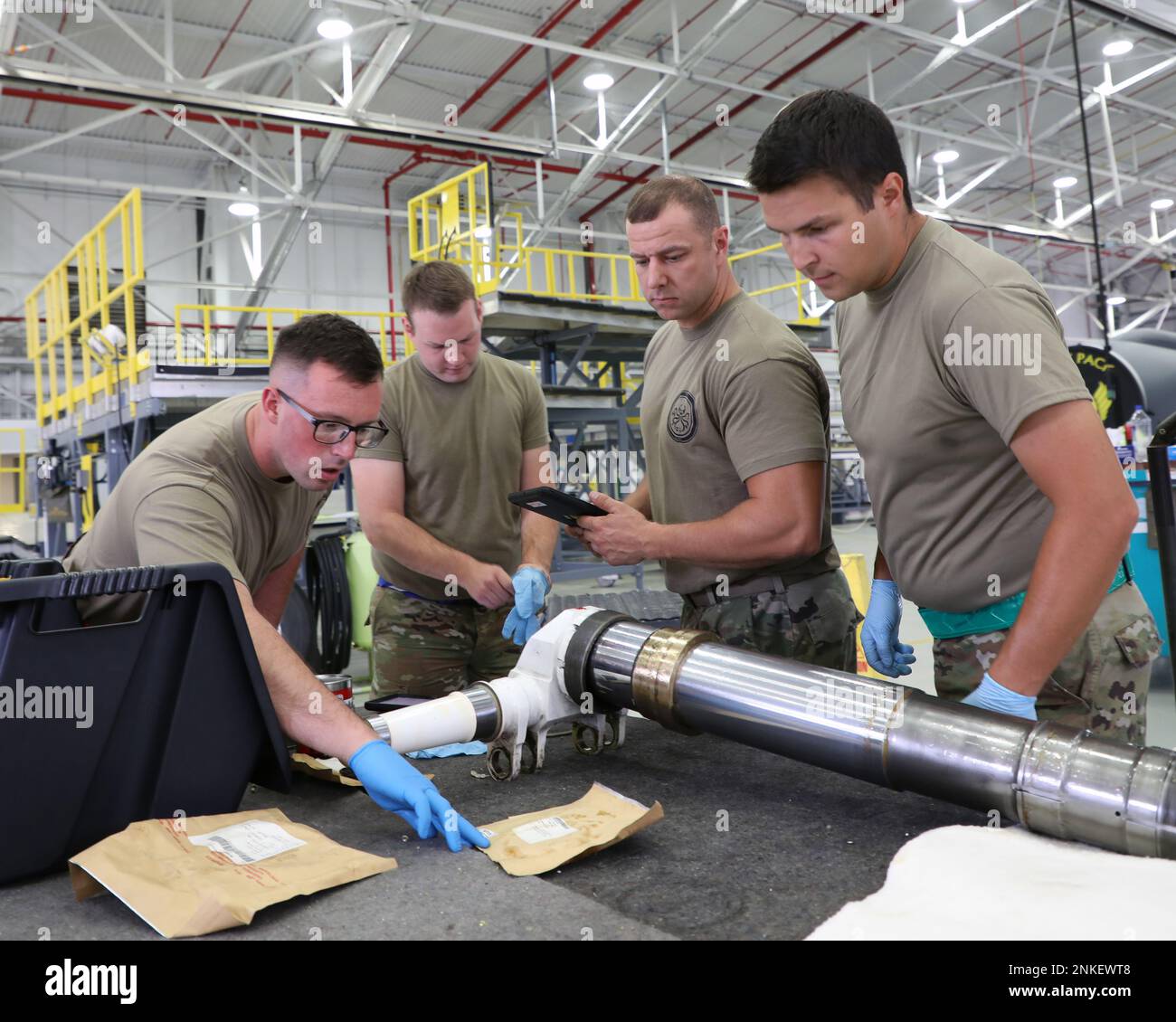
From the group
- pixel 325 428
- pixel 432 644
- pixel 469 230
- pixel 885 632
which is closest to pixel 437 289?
pixel 325 428

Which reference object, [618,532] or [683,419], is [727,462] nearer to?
[683,419]

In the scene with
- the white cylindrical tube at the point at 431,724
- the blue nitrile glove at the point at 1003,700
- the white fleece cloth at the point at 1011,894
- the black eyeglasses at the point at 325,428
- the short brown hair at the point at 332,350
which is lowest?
the white fleece cloth at the point at 1011,894

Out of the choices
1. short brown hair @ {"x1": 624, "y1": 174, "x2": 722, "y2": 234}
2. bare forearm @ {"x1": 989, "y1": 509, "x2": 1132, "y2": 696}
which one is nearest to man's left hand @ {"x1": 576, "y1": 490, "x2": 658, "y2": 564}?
short brown hair @ {"x1": 624, "y1": 174, "x2": 722, "y2": 234}

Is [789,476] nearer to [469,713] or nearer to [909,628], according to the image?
[469,713]

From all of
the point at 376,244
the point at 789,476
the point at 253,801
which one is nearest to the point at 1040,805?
the point at 789,476

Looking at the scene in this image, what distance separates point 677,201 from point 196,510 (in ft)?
3.04

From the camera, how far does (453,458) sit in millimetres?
1992

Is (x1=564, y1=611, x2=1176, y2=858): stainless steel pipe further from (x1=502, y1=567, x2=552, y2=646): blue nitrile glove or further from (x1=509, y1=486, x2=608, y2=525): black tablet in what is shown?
(x1=502, y1=567, x2=552, y2=646): blue nitrile glove

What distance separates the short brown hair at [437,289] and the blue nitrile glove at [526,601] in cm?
61

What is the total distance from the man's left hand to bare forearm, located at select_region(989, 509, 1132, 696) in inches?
23.6

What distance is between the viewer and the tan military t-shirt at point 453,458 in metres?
1.98

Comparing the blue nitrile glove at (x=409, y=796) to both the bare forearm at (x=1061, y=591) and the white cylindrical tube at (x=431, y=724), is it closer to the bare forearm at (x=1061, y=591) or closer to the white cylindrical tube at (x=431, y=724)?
the white cylindrical tube at (x=431, y=724)

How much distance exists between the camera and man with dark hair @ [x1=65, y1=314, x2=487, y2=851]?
1.11m

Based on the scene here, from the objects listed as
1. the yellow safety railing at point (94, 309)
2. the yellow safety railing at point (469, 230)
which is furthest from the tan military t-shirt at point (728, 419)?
the yellow safety railing at point (469, 230)
